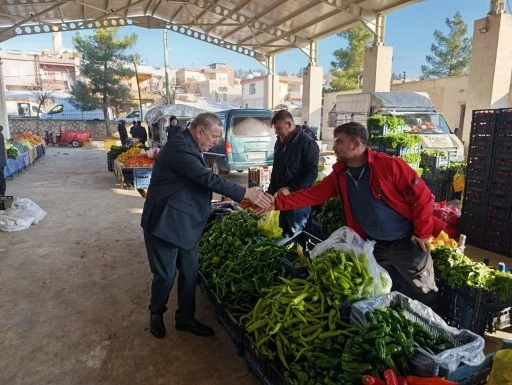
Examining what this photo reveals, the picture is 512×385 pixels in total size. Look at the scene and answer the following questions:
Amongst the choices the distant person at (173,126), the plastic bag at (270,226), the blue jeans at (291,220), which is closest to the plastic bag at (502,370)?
the plastic bag at (270,226)

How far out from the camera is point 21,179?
482 inches

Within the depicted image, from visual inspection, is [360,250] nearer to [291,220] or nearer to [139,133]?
[291,220]

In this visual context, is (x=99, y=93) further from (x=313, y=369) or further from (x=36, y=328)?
(x=313, y=369)

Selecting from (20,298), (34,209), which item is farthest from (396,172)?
(34,209)

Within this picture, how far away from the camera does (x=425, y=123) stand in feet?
35.1

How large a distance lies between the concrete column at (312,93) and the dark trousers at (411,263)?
661 inches

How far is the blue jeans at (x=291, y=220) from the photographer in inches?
176

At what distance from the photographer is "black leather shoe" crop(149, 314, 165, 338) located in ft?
11.2

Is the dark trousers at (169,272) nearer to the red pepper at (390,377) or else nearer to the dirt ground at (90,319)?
the dirt ground at (90,319)

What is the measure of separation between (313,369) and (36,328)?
2881 millimetres

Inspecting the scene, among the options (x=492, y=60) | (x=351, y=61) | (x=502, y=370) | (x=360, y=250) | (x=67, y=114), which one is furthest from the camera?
(x=67, y=114)

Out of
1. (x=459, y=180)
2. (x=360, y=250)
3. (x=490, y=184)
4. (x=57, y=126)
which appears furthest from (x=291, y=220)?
(x=57, y=126)

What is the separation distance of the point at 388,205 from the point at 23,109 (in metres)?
43.8

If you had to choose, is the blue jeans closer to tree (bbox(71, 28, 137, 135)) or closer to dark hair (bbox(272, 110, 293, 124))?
dark hair (bbox(272, 110, 293, 124))
